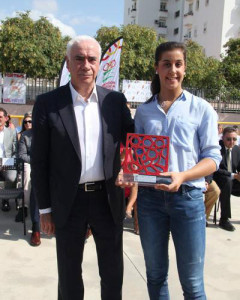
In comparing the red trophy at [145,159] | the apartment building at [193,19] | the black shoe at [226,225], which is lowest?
the black shoe at [226,225]

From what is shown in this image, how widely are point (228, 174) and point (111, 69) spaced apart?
2.75 meters

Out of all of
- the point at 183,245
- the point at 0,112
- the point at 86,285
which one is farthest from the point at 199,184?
the point at 0,112

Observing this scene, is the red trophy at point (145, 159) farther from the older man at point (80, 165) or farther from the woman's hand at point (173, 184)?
the older man at point (80, 165)

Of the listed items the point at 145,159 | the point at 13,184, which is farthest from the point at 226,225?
the point at 145,159

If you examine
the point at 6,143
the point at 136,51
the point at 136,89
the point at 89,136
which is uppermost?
the point at 136,51

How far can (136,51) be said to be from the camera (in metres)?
19.6

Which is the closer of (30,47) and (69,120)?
(69,120)

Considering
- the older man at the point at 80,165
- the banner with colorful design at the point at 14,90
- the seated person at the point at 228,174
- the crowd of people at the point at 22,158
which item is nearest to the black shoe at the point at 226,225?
the seated person at the point at 228,174

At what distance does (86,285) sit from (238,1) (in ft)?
131

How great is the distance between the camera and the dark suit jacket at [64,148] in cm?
205

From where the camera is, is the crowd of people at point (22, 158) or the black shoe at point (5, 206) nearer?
the crowd of people at point (22, 158)

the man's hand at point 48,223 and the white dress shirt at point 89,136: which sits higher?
the white dress shirt at point 89,136

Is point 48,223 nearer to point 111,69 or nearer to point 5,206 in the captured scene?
point 5,206

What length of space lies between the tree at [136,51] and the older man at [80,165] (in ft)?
53.7
